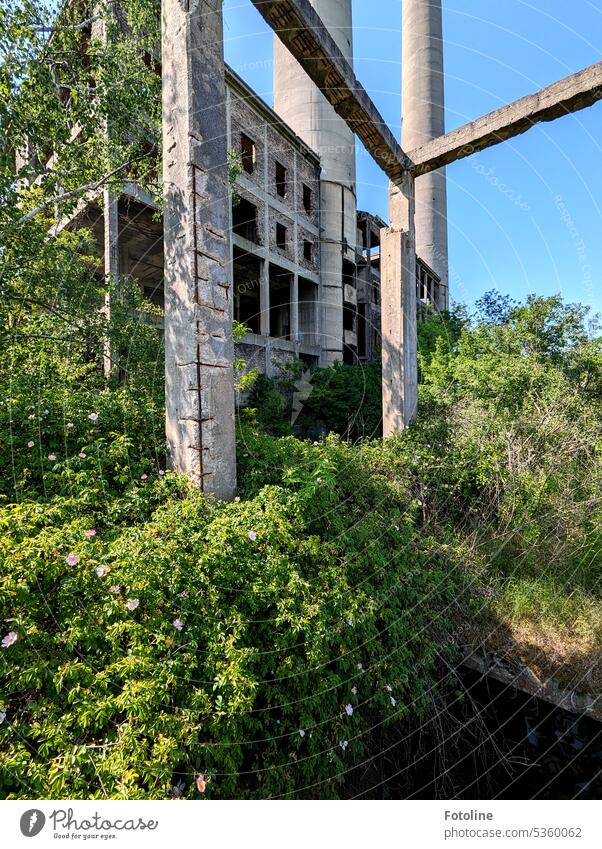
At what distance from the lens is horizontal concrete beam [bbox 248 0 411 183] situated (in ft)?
12.1

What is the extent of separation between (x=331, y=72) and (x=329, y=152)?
13824 millimetres

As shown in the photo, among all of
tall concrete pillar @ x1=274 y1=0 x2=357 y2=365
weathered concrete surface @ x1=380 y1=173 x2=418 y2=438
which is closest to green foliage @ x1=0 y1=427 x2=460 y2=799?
weathered concrete surface @ x1=380 y1=173 x2=418 y2=438

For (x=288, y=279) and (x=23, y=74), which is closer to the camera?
(x=23, y=74)

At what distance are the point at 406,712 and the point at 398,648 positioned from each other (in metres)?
0.38

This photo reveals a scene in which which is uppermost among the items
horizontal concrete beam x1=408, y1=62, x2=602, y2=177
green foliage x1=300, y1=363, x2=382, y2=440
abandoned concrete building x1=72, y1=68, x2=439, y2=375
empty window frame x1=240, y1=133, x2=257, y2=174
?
empty window frame x1=240, y1=133, x2=257, y2=174

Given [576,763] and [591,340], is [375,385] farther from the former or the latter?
[576,763]

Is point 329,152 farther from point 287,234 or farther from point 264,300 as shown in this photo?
point 264,300

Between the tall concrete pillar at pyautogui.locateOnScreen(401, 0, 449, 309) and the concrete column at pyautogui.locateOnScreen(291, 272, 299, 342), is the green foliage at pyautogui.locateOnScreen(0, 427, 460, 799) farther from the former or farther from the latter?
the tall concrete pillar at pyautogui.locateOnScreen(401, 0, 449, 309)

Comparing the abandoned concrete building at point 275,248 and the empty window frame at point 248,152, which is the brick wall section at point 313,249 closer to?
the abandoned concrete building at point 275,248

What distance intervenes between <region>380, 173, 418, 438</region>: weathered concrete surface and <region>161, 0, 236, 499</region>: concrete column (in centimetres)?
317

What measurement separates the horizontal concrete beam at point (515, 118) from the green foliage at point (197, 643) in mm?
4902

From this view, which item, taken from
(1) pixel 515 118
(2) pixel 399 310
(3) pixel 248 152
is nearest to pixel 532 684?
(2) pixel 399 310

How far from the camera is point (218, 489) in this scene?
9.95 ft

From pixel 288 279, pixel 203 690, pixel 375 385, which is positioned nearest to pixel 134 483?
pixel 203 690
